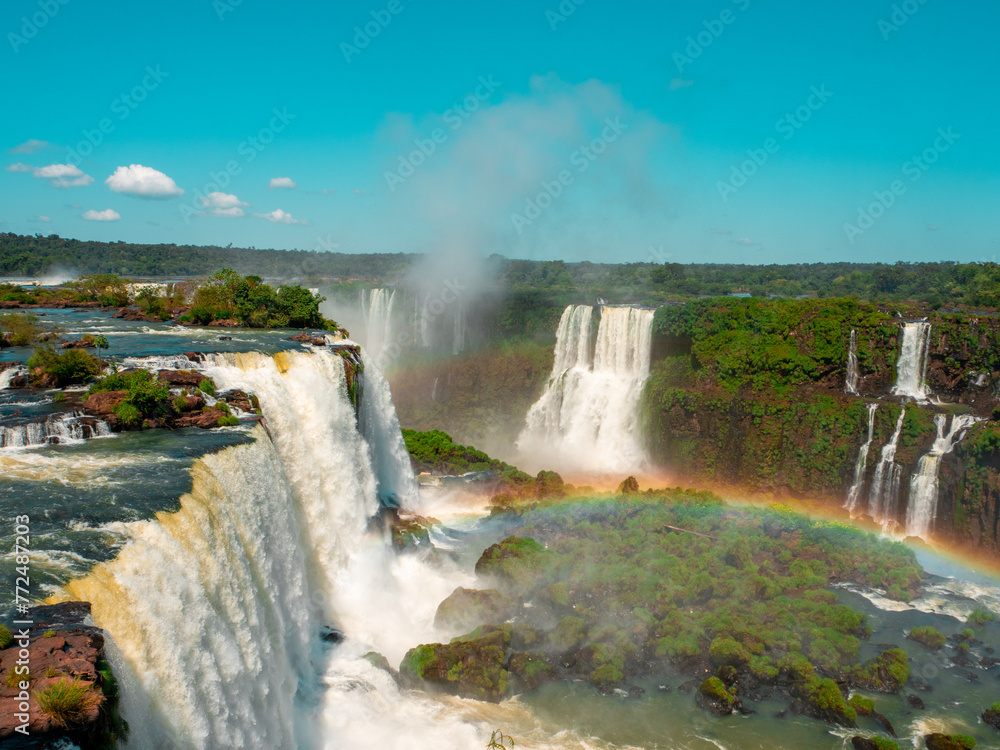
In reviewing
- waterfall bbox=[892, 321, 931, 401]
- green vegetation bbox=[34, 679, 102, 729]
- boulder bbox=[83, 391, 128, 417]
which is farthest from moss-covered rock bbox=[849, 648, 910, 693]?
boulder bbox=[83, 391, 128, 417]

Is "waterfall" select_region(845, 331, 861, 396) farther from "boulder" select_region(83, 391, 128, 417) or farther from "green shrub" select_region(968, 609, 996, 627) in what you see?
"boulder" select_region(83, 391, 128, 417)

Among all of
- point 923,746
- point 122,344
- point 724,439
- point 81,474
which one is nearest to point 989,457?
point 724,439

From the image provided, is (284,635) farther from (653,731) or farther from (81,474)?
(653,731)

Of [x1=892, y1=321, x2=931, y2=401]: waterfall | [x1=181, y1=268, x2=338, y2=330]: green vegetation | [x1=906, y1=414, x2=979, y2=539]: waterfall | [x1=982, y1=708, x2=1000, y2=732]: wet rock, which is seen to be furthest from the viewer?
[x1=181, y1=268, x2=338, y2=330]: green vegetation

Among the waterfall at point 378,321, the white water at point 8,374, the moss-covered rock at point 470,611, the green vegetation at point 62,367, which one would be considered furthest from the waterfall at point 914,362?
the waterfall at point 378,321

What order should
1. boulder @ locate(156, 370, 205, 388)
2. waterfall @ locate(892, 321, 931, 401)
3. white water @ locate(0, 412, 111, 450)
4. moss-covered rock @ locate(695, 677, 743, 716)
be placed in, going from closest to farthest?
white water @ locate(0, 412, 111, 450), moss-covered rock @ locate(695, 677, 743, 716), boulder @ locate(156, 370, 205, 388), waterfall @ locate(892, 321, 931, 401)

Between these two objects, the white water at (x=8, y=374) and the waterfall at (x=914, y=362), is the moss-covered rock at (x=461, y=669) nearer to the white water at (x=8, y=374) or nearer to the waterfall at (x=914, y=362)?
the white water at (x=8, y=374)

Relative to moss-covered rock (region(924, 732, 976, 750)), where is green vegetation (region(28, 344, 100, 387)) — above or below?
above
